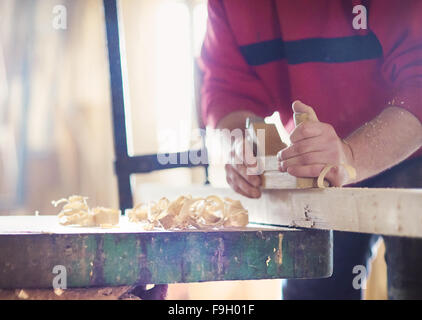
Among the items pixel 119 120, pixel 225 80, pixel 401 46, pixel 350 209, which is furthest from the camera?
pixel 119 120

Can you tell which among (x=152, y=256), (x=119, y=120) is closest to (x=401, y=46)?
(x=152, y=256)

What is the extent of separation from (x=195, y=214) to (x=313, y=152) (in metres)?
0.26

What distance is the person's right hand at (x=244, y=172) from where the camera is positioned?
4.20 ft

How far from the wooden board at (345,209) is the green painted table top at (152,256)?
6cm

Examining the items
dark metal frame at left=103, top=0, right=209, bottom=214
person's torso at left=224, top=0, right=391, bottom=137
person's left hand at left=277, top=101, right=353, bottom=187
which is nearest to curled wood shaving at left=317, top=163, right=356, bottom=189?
person's left hand at left=277, top=101, right=353, bottom=187

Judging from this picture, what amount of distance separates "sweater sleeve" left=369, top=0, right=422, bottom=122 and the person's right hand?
33 centimetres

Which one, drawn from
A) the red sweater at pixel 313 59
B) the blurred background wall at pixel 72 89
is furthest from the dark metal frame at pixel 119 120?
the blurred background wall at pixel 72 89

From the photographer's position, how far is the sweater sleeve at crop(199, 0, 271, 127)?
1.59 metres

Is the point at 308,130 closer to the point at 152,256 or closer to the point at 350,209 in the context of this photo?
the point at 350,209

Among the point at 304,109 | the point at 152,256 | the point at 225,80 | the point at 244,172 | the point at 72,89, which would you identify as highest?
the point at 72,89

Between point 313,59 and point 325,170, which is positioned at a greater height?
point 313,59

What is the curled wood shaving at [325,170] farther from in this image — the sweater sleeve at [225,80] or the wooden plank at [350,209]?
the sweater sleeve at [225,80]

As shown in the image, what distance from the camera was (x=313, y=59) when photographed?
1.43 m
